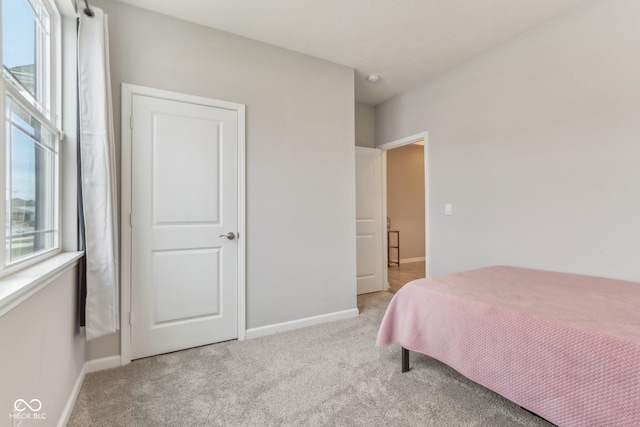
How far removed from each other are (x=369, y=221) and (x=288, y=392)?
2.60 metres

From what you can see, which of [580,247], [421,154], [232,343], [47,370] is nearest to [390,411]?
[232,343]

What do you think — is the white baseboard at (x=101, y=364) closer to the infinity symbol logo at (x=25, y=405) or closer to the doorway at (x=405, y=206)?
the infinity symbol logo at (x=25, y=405)

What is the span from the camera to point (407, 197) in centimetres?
665

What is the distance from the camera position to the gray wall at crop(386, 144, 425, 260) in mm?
6430

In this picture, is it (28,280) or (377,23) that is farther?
(377,23)

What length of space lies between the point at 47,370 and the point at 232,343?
1.36 metres

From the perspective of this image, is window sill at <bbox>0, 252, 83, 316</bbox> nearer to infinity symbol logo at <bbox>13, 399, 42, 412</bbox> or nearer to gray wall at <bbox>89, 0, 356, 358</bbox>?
infinity symbol logo at <bbox>13, 399, 42, 412</bbox>

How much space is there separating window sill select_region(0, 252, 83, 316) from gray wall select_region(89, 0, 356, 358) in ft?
3.20

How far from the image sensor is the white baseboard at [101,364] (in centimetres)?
207

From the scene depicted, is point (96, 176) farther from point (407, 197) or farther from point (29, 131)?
point (407, 197)

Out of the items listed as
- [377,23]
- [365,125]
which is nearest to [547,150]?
[377,23]

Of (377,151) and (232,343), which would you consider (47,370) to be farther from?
(377,151)

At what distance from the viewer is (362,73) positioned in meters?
3.33

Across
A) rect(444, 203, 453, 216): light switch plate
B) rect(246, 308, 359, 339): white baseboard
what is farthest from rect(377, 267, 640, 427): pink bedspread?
rect(444, 203, 453, 216): light switch plate
